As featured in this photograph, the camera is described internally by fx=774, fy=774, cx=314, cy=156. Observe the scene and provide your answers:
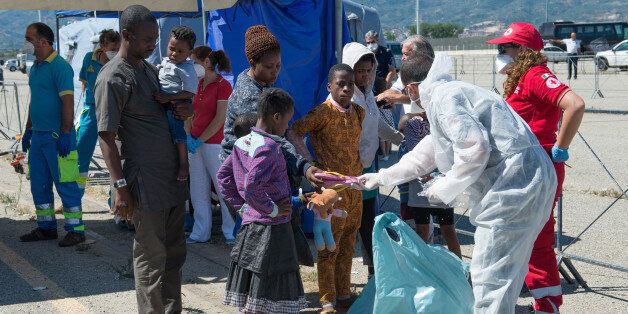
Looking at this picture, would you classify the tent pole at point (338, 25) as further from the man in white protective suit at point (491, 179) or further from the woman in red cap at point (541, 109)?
the man in white protective suit at point (491, 179)

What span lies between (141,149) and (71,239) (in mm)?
3224

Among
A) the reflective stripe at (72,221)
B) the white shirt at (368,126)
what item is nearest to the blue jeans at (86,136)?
the reflective stripe at (72,221)

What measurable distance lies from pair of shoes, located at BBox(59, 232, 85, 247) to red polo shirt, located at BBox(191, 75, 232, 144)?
150 centimetres

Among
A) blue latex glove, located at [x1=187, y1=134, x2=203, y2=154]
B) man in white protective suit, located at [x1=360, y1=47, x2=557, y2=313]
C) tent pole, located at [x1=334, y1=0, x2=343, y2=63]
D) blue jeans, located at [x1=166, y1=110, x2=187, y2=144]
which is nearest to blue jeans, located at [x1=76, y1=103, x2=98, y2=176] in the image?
blue latex glove, located at [x1=187, y1=134, x2=203, y2=154]

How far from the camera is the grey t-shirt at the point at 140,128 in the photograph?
14.5 feet

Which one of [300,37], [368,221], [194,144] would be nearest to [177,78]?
[368,221]

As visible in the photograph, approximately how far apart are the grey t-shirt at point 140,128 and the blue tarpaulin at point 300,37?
8.81ft

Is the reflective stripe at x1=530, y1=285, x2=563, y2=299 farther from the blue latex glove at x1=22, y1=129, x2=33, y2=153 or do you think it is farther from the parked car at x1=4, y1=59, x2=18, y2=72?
the parked car at x1=4, y1=59, x2=18, y2=72

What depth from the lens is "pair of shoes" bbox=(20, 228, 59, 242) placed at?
302 inches

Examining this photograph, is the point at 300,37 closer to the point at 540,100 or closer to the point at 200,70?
the point at 200,70

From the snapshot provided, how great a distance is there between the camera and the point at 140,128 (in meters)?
4.59

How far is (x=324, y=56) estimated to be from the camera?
7.44 metres

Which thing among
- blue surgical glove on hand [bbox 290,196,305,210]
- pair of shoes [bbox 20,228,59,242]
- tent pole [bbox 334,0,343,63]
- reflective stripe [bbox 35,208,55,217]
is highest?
tent pole [bbox 334,0,343,63]

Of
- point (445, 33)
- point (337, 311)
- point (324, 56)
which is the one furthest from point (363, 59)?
point (445, 33)
